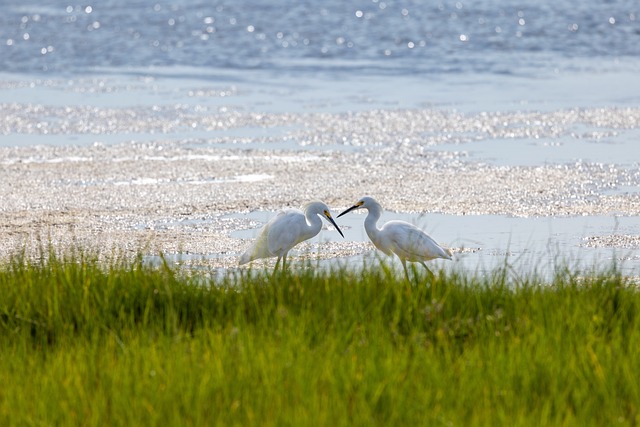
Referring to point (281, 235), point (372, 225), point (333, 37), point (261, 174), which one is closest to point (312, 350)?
point (281, 235)

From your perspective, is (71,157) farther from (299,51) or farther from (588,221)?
(299,51)

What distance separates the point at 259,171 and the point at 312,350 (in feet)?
23.3

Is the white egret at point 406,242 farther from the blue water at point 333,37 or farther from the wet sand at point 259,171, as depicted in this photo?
the blue water at point 333,37

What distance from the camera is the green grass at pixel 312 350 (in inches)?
166

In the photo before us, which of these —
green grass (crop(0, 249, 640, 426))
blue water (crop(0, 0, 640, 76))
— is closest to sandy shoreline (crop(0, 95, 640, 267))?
green grass (crop(0, 249, 640, 426))

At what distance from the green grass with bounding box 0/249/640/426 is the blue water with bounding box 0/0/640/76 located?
15.0m

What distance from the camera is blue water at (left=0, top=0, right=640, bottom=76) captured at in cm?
2194

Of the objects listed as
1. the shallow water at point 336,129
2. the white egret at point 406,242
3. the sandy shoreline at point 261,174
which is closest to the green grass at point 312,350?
the shallow water at point 336,129

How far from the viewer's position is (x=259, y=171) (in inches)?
468

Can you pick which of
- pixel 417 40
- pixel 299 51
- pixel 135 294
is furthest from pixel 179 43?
pixel 135 294

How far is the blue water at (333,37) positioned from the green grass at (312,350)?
15.0 m

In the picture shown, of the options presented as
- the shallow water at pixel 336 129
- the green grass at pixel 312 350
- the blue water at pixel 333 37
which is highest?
the blue water at pixel 333 37

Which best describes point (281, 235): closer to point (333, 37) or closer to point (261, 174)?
point (261, 174)

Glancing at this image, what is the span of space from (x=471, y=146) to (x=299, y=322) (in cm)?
836
